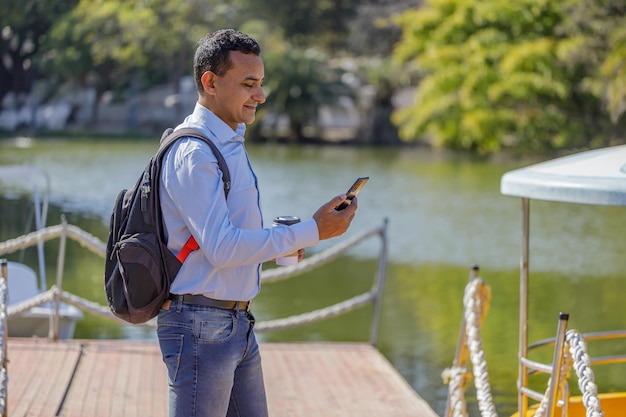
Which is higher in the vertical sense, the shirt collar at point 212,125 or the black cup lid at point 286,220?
the shirt collar at point 212,125

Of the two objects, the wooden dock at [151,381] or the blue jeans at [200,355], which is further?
the wooden dock at [151,381]

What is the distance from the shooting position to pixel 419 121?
28.8 metres

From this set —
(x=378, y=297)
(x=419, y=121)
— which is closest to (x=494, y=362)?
(x=378, y=297)

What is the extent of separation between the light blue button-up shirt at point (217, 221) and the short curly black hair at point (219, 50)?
110mm

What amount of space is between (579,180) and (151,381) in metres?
2.93

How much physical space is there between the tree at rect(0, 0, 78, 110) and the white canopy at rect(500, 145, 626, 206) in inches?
641

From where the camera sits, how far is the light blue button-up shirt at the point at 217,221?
288cm

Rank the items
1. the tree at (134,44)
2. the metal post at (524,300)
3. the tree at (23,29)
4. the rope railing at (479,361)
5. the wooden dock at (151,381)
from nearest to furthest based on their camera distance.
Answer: the rope railing at (479,361)
the metal post at (524,300)
the wooden dock at (151,381)
the tree at (23,29)
the tree at (134,44)

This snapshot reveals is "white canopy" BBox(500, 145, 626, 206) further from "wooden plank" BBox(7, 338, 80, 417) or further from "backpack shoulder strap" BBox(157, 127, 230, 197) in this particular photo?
"wooden plank" BBox(7, 338, 80, 417)

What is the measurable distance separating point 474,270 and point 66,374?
8.44ft

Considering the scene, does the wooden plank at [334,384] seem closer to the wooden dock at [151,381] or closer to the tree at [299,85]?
the wooden dock at [151,381]

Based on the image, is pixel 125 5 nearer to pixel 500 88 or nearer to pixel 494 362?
pixel 500 88

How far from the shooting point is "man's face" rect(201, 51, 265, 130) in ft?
9.96

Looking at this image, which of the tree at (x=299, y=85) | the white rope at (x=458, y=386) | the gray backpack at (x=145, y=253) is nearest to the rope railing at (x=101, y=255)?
the white rope at (x=458, y=386)
